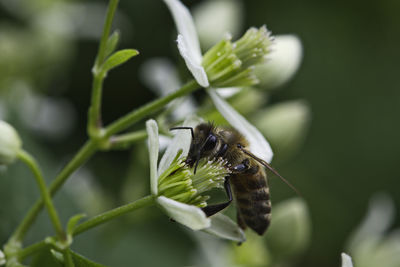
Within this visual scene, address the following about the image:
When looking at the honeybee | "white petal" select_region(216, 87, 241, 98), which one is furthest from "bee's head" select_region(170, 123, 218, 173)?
"white petal" select_region(216, 87, 241, 98)

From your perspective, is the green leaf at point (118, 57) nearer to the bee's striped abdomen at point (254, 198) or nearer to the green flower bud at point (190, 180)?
the green flower bud at point (190, 180)

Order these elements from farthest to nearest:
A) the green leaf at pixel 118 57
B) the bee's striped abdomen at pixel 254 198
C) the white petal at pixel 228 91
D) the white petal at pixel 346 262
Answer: the white petal at pixel 228 91 → the bee's striped abdomen at pixel 254 198 → the green leaf at pixel 118 57 → the white petal at pixel 346 262

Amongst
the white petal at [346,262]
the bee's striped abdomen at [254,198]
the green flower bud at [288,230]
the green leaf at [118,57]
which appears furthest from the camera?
the green flower bud at [288,230]

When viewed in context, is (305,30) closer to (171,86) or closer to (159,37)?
(159,37)

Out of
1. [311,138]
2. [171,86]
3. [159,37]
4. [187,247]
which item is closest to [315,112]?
[311,138]

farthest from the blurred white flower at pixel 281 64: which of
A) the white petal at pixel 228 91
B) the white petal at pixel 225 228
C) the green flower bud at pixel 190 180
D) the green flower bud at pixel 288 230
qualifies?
the white petal at pixel 225 228

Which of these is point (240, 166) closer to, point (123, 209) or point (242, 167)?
point (242, 167)

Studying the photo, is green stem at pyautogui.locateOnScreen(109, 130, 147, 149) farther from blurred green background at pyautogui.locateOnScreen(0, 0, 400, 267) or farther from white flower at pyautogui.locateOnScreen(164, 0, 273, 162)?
blurred green background at pyautogui.locateOnScreen(0, 0, 400, 267)

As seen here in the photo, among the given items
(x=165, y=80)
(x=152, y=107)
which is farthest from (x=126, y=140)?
(x=165, y=80)

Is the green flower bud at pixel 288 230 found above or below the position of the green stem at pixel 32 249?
below
